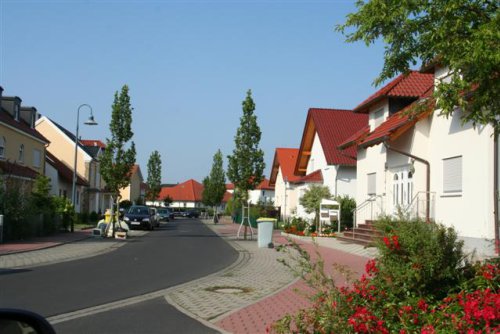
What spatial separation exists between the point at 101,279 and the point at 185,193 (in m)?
133

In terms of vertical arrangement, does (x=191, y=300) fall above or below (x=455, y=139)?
below

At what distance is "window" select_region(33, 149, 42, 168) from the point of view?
42000 mm

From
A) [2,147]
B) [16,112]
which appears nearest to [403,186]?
[2,147]

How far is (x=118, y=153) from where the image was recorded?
30625 millimetres

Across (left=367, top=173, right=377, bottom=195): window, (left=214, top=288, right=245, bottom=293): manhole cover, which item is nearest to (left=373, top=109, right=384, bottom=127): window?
(left=367, top=173, right=377, bottom=195): window

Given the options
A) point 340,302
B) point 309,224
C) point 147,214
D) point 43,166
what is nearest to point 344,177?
point 309,224

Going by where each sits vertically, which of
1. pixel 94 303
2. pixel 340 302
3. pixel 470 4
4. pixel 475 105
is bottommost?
pixel 94 303

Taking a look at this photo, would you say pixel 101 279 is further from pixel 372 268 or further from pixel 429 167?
pixel 429 167

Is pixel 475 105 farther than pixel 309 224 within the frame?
No

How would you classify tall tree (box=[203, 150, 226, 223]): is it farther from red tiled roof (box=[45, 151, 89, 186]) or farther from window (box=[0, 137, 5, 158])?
window (box=[0, 137, 5, 158])

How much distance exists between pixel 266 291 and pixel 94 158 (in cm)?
5104

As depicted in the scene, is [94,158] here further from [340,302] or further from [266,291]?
[340,302]

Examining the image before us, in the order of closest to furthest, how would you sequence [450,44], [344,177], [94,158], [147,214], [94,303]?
[450,44]
[94,303]
[344,177]
[147,214]
[94,158]

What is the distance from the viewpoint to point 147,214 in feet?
135
